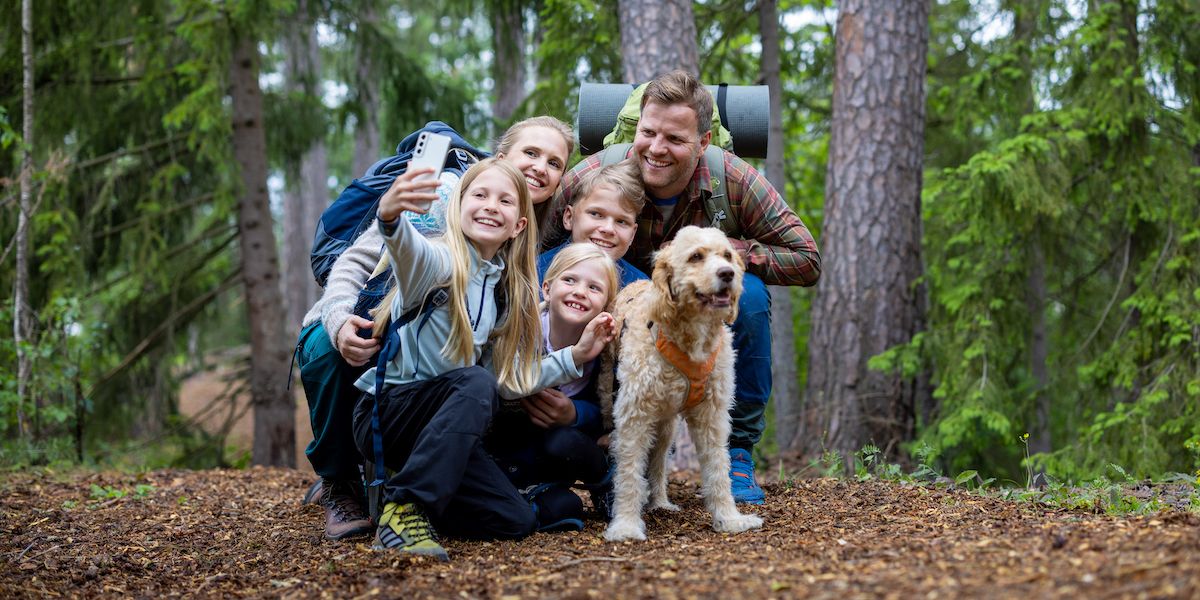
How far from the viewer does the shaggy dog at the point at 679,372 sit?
384cm

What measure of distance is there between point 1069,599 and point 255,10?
8411mm

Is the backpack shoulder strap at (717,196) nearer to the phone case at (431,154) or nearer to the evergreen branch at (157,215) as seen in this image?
the phone case at (431,154)

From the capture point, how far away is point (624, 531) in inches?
157

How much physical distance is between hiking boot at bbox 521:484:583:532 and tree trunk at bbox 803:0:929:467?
12.2ft

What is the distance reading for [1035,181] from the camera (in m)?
7.29

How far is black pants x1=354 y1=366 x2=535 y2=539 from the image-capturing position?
12.4 ft

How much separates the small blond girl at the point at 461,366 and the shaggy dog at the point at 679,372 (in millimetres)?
221

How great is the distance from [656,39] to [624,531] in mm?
4529

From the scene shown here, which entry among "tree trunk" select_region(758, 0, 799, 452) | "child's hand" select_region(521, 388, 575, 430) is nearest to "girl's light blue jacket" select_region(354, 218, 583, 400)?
"child's hand" select_region(521, 388, 575, 430)

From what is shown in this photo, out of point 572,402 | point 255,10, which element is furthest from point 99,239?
point 572,402

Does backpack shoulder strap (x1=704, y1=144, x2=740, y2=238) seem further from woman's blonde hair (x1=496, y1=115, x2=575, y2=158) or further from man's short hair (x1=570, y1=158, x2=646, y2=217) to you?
woman's blonde hair (x1=496, y1=115, x2=575, y2=158)

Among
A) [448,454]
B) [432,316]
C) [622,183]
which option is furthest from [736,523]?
[622,183]

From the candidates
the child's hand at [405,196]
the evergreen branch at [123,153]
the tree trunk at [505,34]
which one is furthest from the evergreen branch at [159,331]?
the child's hand at [405,196]

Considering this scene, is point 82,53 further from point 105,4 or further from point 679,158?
point 679,158
